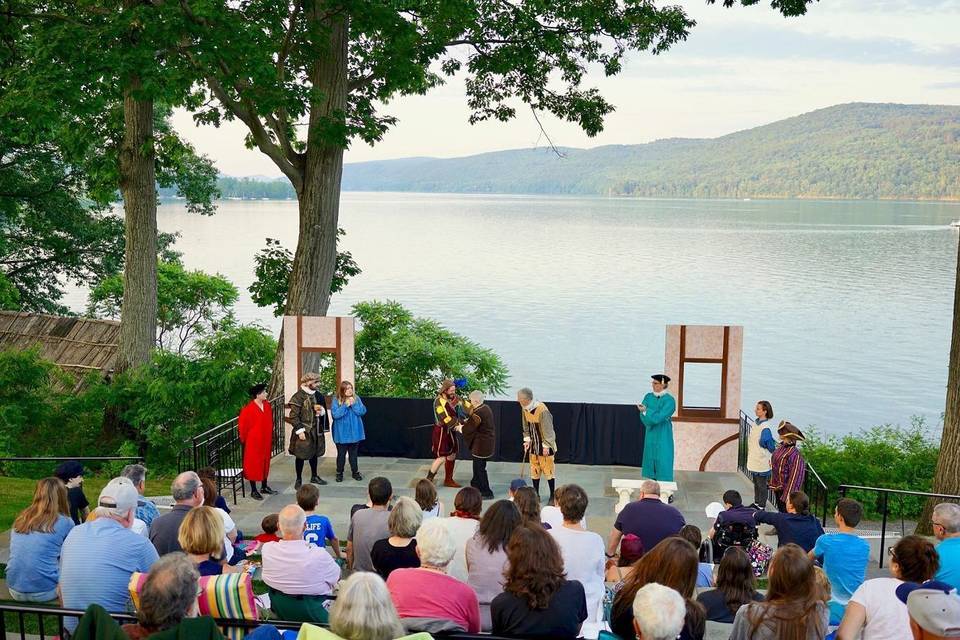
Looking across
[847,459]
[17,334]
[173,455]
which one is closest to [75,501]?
[173,455]

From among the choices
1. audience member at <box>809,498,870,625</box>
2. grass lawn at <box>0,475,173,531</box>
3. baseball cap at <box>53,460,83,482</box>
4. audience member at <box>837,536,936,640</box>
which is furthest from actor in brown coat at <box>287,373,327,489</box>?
audience member at <box>837,536,936,640</box>

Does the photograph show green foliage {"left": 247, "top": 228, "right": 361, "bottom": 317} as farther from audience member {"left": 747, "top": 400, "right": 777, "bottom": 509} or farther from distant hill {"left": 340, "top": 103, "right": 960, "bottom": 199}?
distant hill {"left": 340, "top": 103, "right": 960, "bottom": 199}

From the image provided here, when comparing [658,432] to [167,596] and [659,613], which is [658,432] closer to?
[659,613]

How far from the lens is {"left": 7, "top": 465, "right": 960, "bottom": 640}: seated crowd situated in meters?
4.66

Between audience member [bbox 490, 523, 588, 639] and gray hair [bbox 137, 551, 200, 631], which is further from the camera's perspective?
audience member [bbox 490, 523, 588, 639]

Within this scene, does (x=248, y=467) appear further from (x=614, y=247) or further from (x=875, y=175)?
(x=875, y=175)

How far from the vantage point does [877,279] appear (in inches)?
3440

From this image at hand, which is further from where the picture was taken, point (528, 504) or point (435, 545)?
point (528, 504)

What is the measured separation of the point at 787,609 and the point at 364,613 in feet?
7.53

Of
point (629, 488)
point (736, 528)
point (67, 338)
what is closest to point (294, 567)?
point (736, 528)

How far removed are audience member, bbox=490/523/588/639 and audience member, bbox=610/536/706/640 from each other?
231mm

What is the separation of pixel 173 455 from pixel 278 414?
13.9ft

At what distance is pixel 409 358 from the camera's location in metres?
23.5

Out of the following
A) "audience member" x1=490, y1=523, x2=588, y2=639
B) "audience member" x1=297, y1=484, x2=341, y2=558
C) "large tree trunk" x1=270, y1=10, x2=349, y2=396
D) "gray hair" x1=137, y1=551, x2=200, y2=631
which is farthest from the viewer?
"large tree trunk" x1=270, y1=10, x2=349, y2=396
